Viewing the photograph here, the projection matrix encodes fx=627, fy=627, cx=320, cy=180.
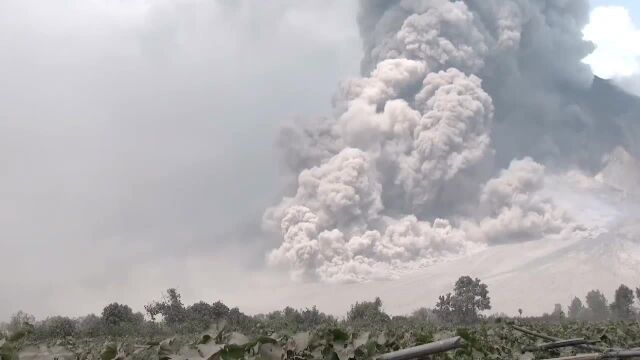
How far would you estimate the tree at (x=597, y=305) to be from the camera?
4667 inches

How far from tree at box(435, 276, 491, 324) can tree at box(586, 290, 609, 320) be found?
33836 millimetres

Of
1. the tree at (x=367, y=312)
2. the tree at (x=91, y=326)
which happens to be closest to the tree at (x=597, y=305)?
the tree at (x=367, y=312)

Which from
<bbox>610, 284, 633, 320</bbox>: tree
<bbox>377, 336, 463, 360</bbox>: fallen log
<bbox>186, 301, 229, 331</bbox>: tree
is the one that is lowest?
<bbox>377, 336, 463, 360</bbox>: fallen log

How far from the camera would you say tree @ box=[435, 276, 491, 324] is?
316 feet

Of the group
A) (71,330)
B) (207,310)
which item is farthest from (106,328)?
(207,310)

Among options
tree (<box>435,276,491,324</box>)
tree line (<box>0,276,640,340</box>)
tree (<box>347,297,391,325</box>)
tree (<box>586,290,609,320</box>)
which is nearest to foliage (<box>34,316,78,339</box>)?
tree line (<box>0,276,640,340</box>)

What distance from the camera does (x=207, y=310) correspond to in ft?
258

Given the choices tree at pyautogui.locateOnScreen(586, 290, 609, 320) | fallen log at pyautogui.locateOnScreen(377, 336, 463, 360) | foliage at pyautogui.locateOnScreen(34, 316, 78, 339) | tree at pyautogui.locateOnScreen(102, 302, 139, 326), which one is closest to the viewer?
fallen log at pyautogui.locateOnScreen(377, 336, 463, 360)

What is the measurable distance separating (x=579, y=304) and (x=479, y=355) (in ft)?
511

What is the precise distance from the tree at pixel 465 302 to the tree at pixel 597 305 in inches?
1332

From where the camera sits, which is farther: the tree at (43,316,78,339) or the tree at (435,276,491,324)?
the tree at (435,276,491,324)

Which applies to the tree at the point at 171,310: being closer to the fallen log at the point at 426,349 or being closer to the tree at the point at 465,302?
the tree at the point at 465,302

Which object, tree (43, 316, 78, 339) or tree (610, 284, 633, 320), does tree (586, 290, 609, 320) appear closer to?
tree (610, 284, 633, 320)

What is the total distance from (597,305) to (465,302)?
140 ft
